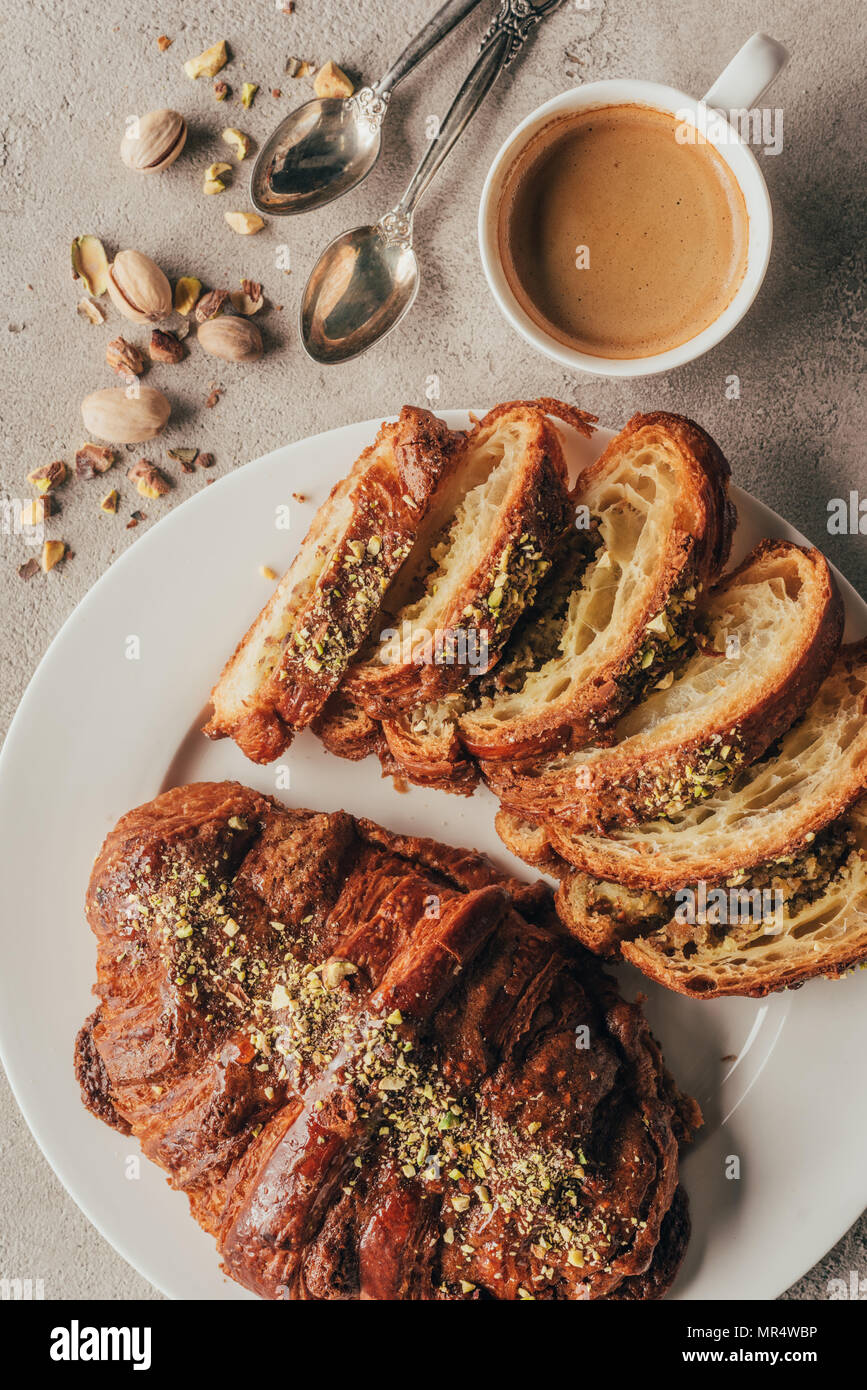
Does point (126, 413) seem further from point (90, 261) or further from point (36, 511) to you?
point (90, 261)

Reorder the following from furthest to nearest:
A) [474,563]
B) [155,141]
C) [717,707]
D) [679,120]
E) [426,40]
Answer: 1. [155,141]
2. [426,40]
3. [679,120]
4. [474,563]
5. [717,707]

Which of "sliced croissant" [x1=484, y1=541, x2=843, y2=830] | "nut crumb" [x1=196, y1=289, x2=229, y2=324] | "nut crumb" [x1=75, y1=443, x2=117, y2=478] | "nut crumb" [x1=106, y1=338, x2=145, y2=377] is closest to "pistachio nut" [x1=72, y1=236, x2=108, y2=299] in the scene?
"nut crumb" [x1=106, y1=338, x2=145, y2=377]

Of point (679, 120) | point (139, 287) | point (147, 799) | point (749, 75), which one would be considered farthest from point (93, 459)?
point (749, 75)

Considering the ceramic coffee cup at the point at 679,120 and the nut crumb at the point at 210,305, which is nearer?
the ceramic coffee cup at the point at 679,120

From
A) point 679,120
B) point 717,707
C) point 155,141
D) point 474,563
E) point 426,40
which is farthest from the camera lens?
point 155,141

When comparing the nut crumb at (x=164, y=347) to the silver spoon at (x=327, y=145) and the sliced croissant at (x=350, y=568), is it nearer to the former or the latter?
the silver spoon at (x=327, y=145)

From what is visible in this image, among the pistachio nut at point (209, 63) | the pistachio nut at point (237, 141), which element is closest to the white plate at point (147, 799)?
the pistachio nut at point (237, 141)

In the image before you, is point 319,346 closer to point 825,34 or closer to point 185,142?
point 185,142
